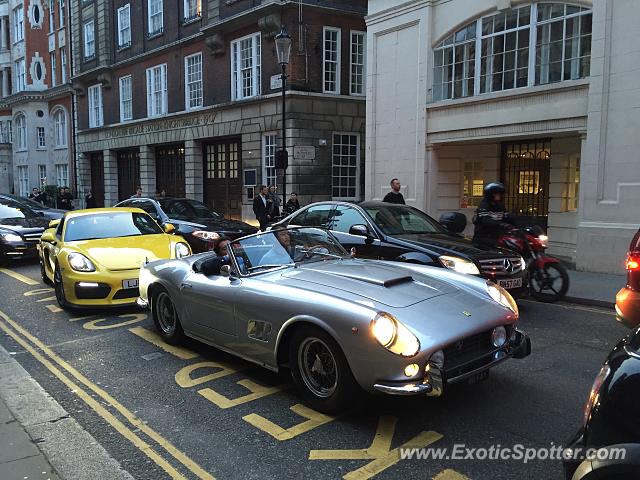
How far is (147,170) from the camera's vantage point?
2858 centimetres

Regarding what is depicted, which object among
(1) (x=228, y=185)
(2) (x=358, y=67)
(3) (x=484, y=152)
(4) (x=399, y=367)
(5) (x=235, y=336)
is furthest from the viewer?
(1) (x=228, y=185)

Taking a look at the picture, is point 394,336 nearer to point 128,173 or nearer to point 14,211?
point 14,211

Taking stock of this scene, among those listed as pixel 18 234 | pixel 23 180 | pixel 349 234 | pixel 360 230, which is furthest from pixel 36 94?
pixel 360 230

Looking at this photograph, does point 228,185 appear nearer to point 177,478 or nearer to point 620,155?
point 620,155

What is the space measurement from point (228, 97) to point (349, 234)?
1632 centimetres

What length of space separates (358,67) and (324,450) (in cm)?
1960

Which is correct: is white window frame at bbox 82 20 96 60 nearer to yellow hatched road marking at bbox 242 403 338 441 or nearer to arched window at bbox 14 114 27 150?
arched window at bbox 14 114 27 150

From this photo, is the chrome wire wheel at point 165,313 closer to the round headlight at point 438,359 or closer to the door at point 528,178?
the round headlight at point 438,359

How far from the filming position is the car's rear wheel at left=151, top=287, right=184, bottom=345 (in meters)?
5.80

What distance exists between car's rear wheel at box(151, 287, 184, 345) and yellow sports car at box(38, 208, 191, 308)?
4.65 feet

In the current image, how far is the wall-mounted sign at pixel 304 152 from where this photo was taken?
19.0 metres

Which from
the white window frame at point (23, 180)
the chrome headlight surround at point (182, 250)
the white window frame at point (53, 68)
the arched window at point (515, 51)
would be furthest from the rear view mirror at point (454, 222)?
the white window frame at point (23, 180)

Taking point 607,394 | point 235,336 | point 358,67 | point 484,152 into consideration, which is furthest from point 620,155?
point 358,67

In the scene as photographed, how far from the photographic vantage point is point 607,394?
210 cm
